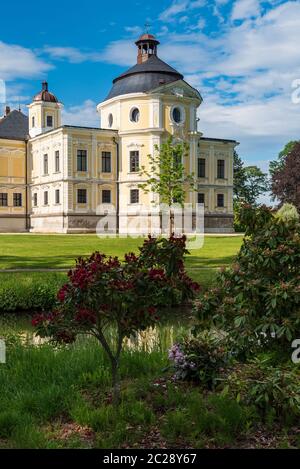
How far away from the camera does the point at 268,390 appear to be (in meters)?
4.42

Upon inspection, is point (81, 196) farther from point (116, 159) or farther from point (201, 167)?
point (201, 167)

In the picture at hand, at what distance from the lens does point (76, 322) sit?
17.0ft

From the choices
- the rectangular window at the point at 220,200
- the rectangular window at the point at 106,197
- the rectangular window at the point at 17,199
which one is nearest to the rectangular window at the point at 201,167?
the rectangular window at the point at 220,200

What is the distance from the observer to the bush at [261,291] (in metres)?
4.74

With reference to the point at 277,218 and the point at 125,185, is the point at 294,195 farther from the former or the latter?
the point at 277,218

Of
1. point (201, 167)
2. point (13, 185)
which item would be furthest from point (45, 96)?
point (201, 167)

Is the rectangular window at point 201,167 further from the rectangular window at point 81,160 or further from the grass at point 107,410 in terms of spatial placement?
the grass at point 107,410

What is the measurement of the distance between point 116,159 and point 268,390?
44361 millimetres

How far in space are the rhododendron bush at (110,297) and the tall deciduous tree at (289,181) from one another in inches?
1660

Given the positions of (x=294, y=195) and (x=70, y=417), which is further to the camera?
(x=294, y=195)

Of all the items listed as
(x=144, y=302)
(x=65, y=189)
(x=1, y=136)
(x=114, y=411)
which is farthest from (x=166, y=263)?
(x=1, y=136)

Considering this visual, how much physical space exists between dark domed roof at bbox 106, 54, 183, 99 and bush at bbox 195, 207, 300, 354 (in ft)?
138

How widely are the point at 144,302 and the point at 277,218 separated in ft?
5.29
